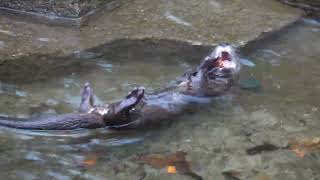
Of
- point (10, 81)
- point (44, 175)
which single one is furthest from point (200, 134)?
point (10, 81)

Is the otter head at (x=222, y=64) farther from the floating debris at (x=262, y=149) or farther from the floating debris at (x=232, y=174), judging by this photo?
the floating debris at (x=232, y=174)

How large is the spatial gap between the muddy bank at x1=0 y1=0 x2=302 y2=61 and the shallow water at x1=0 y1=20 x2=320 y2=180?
0.14m

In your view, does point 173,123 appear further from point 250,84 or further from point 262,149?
point 250,84

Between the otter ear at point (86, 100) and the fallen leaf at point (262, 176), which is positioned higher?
the otter ear at point (86, 100)

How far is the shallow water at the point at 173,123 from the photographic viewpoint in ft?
12.1

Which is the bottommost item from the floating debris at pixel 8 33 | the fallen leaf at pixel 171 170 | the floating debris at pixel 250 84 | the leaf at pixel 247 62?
the floating debris at pixel 250 84

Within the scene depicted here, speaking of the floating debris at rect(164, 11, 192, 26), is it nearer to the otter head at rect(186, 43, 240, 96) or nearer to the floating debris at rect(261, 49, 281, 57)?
the floating debris at rect(261, 49, 281, 57)

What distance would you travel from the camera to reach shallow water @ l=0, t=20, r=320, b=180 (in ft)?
12.1

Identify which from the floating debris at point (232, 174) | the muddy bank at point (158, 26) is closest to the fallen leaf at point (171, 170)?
the floating debris at point (232, 174)

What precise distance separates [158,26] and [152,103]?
4.45 ft

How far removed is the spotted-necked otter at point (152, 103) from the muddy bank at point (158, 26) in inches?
20.7

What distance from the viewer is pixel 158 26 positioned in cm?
550

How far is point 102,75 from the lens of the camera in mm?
4801

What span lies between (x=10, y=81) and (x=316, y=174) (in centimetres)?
234
